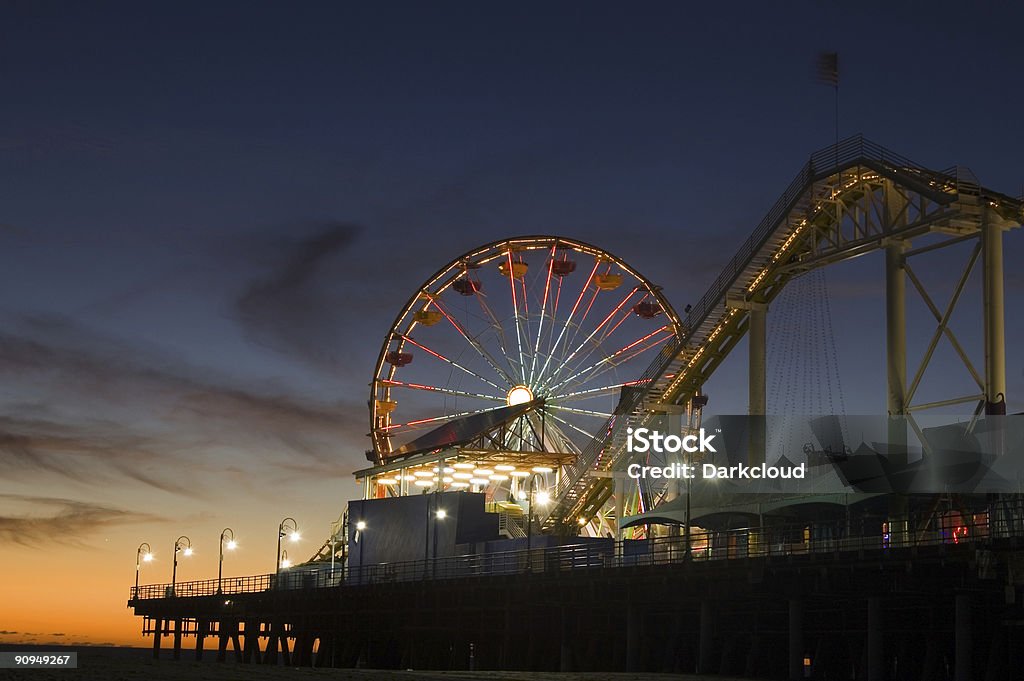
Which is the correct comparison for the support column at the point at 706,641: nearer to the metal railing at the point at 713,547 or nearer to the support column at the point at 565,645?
the metal railing at the point at 713,547

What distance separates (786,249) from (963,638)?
2813cm

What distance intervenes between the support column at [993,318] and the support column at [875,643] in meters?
11.5

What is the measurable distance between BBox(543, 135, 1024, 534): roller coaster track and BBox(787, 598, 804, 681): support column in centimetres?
1797

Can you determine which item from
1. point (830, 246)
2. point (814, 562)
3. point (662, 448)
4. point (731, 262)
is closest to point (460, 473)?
point (662, 448)

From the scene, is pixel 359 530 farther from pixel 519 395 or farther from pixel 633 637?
pixel 633 637

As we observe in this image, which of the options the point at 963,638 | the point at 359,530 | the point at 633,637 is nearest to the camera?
the point at 963,638

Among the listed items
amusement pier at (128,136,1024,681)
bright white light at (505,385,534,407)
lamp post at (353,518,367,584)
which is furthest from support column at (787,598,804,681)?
bright white light at (505,385,534,407)

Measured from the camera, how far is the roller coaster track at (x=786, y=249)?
56312 mm

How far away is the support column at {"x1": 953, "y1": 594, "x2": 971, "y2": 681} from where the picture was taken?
40.3 m

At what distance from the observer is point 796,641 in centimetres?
4612

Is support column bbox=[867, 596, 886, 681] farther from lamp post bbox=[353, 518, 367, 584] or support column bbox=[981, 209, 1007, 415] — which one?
lamp post bbox=[353, 518, 367, 584]

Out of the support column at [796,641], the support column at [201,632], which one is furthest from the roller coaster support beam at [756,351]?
the support column at [201,632]

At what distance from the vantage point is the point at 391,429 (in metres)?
91.1

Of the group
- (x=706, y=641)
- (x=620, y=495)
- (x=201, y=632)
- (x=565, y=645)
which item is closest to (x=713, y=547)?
(x=706, y=641)
